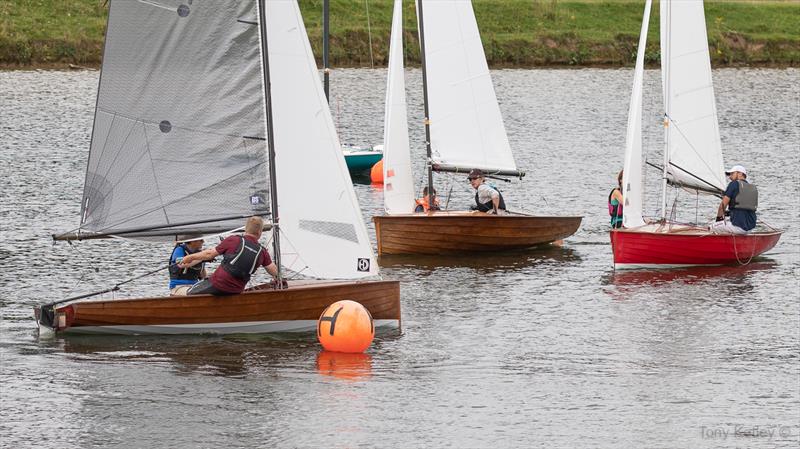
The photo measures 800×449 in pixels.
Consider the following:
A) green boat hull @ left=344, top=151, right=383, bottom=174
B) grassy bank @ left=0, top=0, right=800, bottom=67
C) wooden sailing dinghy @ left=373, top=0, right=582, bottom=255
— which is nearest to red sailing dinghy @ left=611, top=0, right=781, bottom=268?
wooden sailing dinghy @ left=373, top=0, right=582, bottom=255

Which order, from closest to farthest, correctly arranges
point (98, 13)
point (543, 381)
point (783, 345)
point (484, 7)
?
point (543, 381) → point (783, 345) → point (98, 13) → point (484, 7)

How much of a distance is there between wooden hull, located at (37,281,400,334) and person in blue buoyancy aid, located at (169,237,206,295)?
703 mm

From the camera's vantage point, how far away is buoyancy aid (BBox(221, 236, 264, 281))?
82.5ft

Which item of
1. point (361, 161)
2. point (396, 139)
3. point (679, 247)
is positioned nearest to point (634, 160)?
point (679, 247)

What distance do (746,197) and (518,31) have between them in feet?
216

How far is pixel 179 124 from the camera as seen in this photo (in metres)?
26.5

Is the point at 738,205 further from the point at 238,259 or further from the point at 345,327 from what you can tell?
the point at 238,259

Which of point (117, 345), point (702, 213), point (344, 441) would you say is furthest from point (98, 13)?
point (344, 441)

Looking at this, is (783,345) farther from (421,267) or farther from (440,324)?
(421,267)

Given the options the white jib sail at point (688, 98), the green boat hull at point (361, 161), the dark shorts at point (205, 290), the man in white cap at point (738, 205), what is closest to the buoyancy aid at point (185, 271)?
the dark shorts at point (205, 290)

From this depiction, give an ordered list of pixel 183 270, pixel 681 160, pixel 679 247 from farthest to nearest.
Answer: pixel 681 160 < pixel 679 247 < pixel 183 270

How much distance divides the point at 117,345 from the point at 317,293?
12.5ft

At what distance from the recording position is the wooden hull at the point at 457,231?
117ft

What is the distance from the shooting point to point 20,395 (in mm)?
23016
